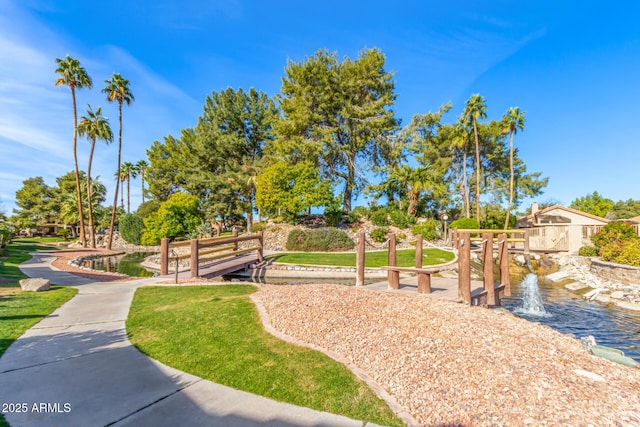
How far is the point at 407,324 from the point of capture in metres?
5.02

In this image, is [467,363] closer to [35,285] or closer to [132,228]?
[35,285]

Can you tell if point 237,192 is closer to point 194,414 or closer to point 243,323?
point 243,323

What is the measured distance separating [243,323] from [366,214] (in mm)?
23063

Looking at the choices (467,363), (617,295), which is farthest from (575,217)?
(467,363)

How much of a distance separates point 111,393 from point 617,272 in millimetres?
17210

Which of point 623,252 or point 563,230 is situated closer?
point 623,252

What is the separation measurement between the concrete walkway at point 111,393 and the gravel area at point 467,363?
1.13 m

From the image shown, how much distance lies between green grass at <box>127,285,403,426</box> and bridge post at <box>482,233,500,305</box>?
583 cm

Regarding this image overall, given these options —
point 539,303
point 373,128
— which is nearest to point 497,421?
point 539,303

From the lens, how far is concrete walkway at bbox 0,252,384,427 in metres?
2.77

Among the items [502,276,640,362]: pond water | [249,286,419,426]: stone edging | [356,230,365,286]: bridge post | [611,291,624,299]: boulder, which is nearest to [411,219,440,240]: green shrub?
[502,276,640,362]: pond water

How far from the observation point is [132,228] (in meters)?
29.5

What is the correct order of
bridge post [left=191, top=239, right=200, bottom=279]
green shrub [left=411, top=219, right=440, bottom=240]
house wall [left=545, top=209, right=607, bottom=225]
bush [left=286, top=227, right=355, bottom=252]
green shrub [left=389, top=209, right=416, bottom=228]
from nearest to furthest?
bridge post [left=191, top=239, right=200, bottom=279] → bush [left=286, top=227, right=355, bottom=252] → green shrub [left=411, top=219, right=440, bottom=240] → house wall [left=545, top=209, right=607, bottom=225] → green shrub [left=389, top=209, right=416, bottom=228]

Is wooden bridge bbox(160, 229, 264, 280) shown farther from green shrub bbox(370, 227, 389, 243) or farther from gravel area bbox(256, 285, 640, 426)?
green shrub bbox(370, 227, 389, 243)
